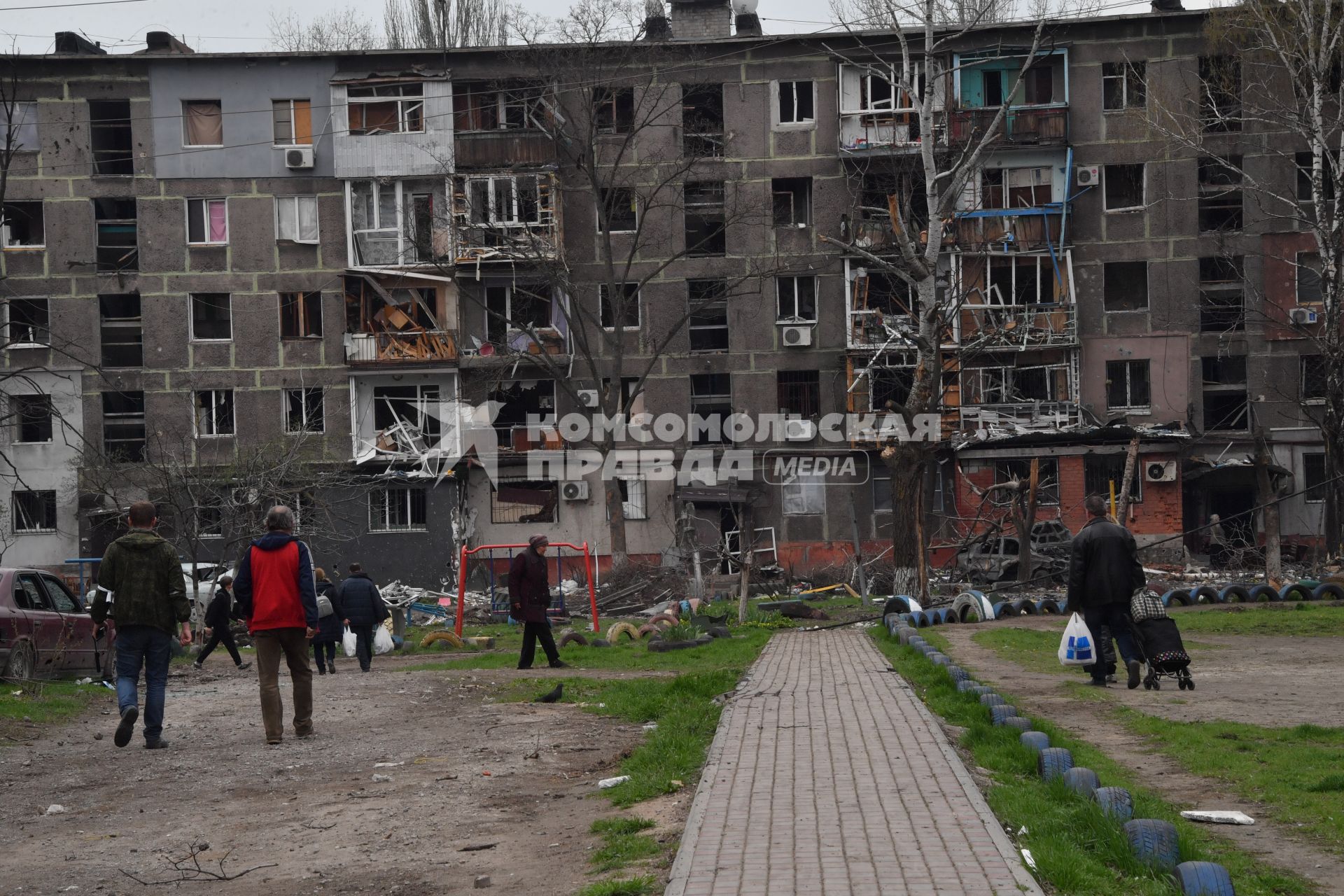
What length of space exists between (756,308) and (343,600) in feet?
88.1

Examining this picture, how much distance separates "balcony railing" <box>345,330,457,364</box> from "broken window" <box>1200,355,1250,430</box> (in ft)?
79.0

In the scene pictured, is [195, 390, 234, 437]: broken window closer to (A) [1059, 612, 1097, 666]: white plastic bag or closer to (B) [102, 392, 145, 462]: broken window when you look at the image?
(B) [102, 392, 145, 462]: broken window

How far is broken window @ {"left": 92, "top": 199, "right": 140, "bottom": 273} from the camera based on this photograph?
44.8m

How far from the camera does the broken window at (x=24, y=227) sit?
44.8 meters

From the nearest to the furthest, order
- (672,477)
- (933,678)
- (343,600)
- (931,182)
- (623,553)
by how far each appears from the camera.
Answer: (933,678) < (343,600) < (931,182) < (623,553) < (672,477)

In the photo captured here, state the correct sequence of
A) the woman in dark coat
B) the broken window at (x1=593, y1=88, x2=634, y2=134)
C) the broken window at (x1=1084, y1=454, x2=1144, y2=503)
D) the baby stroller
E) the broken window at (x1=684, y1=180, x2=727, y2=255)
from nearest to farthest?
the baby stroller → the woman in dark coat → the broken window at (x1=1084, y1=454, x2=1144, y2=503) → the broken window at (x1=593, y1=88, x2=634, y2=134) → the broken window at (x1=684, y1=180, x2=727, y2=255)

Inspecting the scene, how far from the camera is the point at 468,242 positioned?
4344cm

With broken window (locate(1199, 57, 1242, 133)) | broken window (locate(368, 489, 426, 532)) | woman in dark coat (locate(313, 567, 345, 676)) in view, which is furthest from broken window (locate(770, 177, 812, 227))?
woman in dark coat (locate(313, 567, 345, 676))

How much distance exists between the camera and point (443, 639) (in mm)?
24344

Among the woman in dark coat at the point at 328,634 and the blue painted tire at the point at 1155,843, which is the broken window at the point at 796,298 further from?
the blue painted tire at the point at 1155,843

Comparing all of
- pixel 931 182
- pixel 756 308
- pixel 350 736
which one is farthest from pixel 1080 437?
pixel 350 736

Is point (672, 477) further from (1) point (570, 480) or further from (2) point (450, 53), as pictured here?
(2) point (450, 53)

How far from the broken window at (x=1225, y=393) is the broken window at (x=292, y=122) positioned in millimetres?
29733

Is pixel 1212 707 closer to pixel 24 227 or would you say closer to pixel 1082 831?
pixel 1082 831
